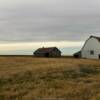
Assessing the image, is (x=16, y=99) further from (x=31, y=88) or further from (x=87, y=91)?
(x=87, y=91)

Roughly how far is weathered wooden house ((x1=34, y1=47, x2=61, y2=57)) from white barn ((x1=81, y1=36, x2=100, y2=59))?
35.7ft

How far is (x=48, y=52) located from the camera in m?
76.9

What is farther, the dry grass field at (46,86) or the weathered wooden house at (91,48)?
the weathered wooden house at (91,48)

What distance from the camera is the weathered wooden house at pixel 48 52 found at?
254 ft

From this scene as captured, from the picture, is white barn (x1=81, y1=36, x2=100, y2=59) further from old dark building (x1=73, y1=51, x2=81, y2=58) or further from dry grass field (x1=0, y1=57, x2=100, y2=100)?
dry grass field (x1=0, y1=57, x2=100, y2=100)

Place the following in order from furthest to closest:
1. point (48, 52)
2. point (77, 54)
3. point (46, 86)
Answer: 1. point (48, 52)
2. point (77, 54)
3. point (46, 86)

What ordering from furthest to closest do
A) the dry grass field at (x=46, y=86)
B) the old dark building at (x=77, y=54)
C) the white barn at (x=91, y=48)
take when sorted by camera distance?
the old dark building at (x=77, y=54), the white barn at (x=91, y=48), the dry grass field at (x=46, y=86)

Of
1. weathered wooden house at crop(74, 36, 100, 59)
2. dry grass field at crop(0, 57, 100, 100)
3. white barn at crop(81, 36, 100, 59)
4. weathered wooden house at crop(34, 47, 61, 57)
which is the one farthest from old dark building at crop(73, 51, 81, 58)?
dry grass field at crop(0, 57, 100, 100)

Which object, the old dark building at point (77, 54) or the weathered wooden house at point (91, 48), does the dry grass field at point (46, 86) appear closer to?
the weathered wooden house at point (91, 48)

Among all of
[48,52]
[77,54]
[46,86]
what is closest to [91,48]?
[77,54]

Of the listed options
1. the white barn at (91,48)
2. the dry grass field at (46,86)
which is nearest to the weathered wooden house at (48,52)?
the white barn at (91,48)

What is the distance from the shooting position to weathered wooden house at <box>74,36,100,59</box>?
218ft

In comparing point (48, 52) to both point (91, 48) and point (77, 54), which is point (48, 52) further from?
point (91, 48)

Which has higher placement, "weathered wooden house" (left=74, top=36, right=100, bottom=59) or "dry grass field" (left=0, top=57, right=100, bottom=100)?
"weathered wooden house" (left=74, top=36, right=100, bottom=59)
